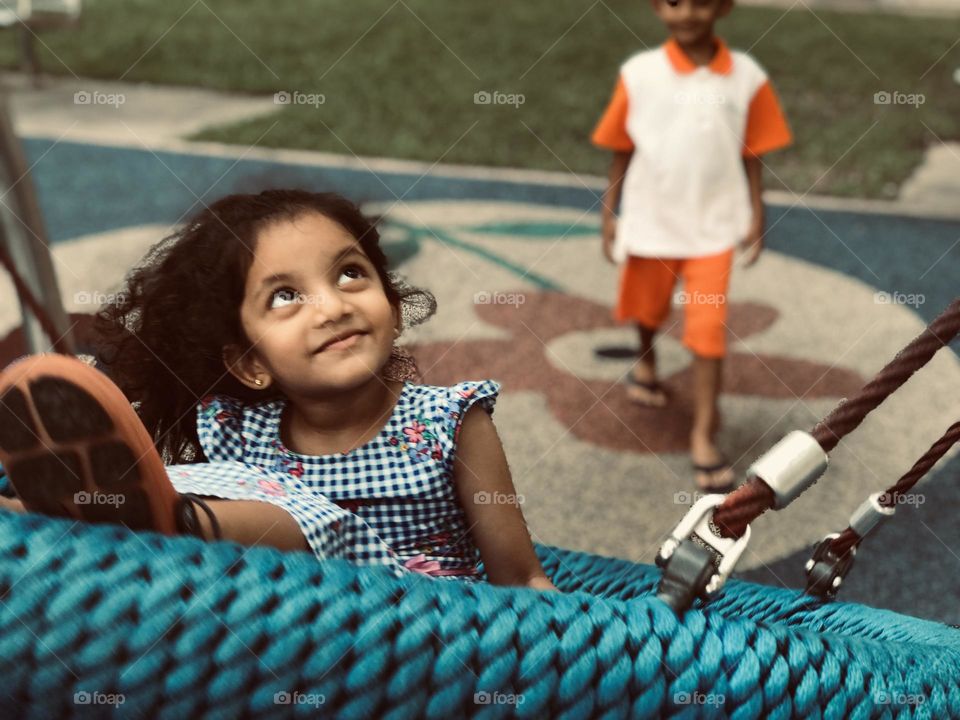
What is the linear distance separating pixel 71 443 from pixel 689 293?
1647mm

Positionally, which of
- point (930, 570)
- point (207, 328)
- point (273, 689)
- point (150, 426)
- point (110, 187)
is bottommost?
point (930, 570)

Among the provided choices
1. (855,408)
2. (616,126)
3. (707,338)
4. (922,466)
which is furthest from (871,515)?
(616,126)

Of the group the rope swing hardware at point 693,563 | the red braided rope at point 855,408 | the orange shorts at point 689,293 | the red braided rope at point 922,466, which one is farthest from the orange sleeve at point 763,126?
the rope swing hardware at point 693,563

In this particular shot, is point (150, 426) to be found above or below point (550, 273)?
below

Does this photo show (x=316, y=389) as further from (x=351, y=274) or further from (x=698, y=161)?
(x=698, y=161)

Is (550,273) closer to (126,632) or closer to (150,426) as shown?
(150,426)

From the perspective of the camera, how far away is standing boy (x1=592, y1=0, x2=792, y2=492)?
2.09m

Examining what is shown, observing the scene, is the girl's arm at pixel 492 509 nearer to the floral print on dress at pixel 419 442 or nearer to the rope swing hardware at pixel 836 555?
the floral print on dress at pixel 419 442

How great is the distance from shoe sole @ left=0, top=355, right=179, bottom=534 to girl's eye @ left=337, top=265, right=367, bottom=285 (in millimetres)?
463

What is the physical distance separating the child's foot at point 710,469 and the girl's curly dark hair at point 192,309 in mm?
928

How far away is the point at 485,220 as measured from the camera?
3.49 metres

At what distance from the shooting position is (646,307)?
2.29 m

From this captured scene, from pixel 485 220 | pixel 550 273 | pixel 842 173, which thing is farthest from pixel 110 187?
pixel 842 173

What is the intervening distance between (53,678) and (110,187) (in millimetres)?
3667
